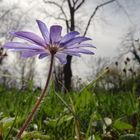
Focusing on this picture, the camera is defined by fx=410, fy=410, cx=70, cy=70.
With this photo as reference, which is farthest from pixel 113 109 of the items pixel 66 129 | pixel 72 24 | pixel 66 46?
pixel 72 24

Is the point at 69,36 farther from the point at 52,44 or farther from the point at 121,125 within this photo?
the point at 121,125

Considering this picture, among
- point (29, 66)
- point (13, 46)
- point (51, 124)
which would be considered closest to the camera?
point (13, 46)

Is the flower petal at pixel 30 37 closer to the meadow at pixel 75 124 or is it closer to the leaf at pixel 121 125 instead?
the meadow at pixel 75 124

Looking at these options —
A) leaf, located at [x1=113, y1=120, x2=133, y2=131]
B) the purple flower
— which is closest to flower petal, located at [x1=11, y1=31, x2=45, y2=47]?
the purple flower

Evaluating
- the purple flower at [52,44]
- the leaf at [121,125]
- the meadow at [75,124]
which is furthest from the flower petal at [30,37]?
the leaf at [121,125]

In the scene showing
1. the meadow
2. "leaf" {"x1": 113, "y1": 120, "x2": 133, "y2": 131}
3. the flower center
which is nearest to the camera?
the flower center

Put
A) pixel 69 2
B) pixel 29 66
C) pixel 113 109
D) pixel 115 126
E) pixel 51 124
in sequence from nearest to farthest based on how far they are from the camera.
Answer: pixel 115 126 → pixel 51 124 → pixel 113 109 → pixel 69 2 → pixel 29 66

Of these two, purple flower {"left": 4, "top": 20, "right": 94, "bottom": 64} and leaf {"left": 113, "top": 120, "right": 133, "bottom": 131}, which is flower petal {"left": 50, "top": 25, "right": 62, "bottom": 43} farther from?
leaf {"left": 113, "top": 120, "right": 133, "bottom": 131}

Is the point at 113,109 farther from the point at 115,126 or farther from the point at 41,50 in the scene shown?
the point at 41,50
